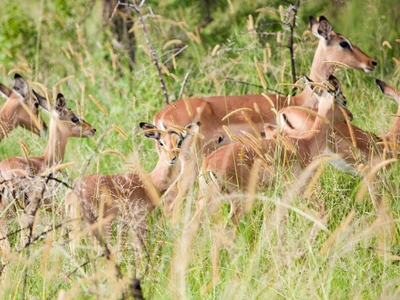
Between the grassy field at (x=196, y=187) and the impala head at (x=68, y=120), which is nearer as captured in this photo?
the grassy field at (x=196, y=187)

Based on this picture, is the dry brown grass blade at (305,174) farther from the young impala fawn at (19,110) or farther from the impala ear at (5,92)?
the impala ear at (5,92)

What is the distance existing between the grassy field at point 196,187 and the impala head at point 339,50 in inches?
6.3

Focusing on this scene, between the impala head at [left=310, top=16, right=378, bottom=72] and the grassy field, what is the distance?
0.16 m

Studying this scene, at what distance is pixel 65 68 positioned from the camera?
879 cm

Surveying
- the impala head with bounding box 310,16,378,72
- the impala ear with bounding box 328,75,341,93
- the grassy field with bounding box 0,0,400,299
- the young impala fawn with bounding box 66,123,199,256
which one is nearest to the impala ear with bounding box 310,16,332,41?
the impala head with bounding box 310,16,378,72

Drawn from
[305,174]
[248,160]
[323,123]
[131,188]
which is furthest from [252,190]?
[323,123]

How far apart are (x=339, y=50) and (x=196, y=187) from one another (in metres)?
2.18

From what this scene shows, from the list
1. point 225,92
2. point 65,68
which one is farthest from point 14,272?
point 65,68

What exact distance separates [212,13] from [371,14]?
5.23ft

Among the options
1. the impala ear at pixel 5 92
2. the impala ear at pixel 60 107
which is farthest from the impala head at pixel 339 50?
the impala ear at pixel 5 92

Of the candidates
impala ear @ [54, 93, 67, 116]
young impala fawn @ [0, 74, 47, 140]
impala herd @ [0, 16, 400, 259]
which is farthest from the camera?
young impala fawn @ [0, 74, 47, 140]

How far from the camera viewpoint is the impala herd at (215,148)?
4270 millimetres

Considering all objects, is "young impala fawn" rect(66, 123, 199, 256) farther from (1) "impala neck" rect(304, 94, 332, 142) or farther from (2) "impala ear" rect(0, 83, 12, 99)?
(2) "impala ear" rect(0, 83, 12, 99)

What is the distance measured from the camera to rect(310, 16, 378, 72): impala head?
664 centimetres
